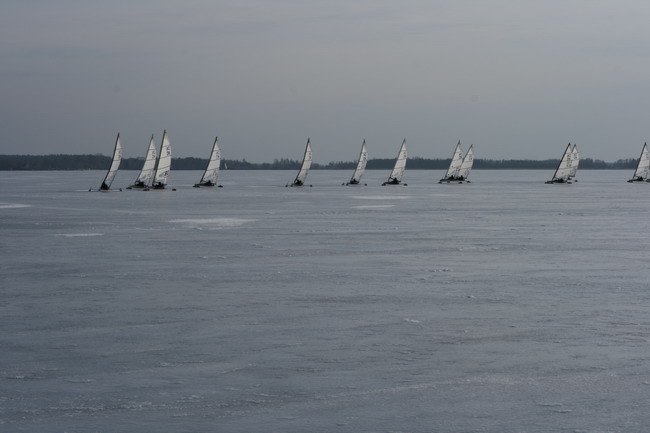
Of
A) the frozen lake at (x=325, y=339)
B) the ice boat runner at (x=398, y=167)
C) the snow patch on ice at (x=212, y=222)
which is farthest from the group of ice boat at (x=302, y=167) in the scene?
the frozen lake at (x=325, y=339)

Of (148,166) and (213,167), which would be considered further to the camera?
(213,167)

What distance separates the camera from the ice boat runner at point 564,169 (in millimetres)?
113688

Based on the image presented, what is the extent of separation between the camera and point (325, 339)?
41.4ft

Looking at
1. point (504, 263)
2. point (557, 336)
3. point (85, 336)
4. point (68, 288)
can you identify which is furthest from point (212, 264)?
A: point (557, 336)

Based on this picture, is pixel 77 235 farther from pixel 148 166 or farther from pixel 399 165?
pixel 399 165

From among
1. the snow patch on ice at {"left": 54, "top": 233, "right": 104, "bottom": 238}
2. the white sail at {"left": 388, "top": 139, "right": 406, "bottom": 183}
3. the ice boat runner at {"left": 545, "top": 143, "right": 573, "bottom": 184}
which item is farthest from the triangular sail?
the snow patch on ice at {"left": 54, "top": 233, "right": 104, "bottom": 238}

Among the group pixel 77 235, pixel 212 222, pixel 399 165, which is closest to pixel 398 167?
pixel 399 165

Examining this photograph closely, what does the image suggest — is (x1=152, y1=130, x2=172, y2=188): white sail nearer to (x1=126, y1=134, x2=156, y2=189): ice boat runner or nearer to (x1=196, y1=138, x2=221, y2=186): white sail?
(x1=126, y1=134, x2=156, y2=189): ice boat runner

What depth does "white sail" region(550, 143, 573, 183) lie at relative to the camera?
372 ft

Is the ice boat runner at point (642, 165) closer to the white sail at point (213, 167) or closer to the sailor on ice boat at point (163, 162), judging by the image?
the white sail at point (213, 167)

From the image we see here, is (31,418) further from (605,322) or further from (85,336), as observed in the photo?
(605,322)

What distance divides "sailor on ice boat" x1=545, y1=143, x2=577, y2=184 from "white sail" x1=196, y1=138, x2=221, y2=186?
1621 inches

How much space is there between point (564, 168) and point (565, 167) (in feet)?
1.67

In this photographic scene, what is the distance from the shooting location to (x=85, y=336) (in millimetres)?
12938
